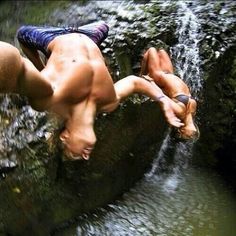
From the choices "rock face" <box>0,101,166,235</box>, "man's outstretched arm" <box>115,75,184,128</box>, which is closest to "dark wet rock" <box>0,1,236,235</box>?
"rock face" <box>0,101,166,235</box>

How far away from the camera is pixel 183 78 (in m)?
4.43

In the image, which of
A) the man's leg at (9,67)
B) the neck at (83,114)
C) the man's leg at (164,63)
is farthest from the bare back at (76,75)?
the man's leg at (164,63)

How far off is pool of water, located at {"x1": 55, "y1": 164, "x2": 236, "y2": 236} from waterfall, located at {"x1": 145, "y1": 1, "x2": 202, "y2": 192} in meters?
0.03

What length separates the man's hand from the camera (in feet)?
10.2

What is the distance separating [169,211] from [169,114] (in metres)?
1.17

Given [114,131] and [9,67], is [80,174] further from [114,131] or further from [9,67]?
[9,67]

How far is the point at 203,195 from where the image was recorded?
170 inches

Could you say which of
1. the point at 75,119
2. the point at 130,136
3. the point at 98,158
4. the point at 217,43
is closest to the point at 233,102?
the point at 217,43

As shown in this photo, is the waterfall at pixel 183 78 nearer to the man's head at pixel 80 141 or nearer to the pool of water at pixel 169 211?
the pool of water at pixel 169 211

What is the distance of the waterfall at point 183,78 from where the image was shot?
440 centimetres

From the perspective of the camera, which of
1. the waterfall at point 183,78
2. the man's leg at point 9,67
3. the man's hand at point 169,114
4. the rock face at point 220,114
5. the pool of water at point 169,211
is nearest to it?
the man's leg at point 9,67

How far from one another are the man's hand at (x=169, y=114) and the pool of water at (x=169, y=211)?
1062 millimetres

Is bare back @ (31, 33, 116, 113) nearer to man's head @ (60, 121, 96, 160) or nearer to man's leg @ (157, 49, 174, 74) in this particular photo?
man's head @ (60, 121, 96, 160)

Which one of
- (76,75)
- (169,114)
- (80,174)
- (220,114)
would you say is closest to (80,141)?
(76,75)
